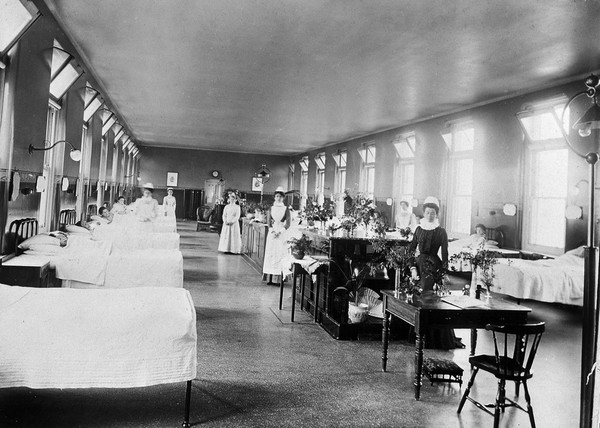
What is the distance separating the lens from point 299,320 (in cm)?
693

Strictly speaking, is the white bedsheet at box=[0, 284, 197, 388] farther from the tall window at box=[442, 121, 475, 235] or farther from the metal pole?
the tall window at box=[442, 121, 475, 235]

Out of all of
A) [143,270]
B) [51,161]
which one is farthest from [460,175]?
[51,161]

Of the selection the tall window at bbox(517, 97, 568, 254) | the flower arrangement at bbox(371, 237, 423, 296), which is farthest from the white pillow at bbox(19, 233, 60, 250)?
the tall window at bbox(517, 97, 568, 254)

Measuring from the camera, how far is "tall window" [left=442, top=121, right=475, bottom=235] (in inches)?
482

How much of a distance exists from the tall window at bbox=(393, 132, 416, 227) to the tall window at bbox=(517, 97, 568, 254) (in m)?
4.90

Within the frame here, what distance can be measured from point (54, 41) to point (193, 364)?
575cm

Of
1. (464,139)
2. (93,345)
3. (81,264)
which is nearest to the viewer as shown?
(93,345)

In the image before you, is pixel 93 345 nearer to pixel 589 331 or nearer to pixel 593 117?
pixel 589 331

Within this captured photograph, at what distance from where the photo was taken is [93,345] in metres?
3.39

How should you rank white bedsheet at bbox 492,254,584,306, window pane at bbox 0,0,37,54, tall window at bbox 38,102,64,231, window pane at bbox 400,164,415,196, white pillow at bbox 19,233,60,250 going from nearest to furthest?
1. window pane at bbox 0,0,37,54
2. white pillow at bbox 19,233,60,250
3. white bedsheet at bbox 492,254,584,306
4. tall window at bbox 38,102,64,231
5. window pane at bbox 400,164,415,196

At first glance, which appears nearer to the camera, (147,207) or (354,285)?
(354,285)

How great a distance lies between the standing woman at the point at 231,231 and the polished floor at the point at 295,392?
7027 mm

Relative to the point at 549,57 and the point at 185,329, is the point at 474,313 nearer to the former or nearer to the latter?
the point at 185,329

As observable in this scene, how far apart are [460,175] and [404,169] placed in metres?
3.08
